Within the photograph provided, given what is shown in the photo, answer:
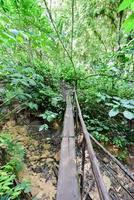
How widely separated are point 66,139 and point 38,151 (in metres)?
1.46

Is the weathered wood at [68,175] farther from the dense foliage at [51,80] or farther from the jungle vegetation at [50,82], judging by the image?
the dense foliage at [51,80]

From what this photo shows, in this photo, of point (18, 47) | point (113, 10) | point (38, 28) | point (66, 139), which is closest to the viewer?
point (66, 139)

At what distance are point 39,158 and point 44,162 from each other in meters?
0.09

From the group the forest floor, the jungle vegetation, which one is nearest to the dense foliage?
the jungle vegetation

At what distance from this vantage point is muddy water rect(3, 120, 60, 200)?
222cm

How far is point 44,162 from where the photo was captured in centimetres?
261

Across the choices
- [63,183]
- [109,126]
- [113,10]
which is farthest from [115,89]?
[113,10]

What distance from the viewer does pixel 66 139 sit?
142 cm

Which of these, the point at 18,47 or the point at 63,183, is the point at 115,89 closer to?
the point at 18,47

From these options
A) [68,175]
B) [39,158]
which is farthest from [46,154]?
[68,175]

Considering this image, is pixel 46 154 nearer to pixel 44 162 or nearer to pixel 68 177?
pixel 44 162

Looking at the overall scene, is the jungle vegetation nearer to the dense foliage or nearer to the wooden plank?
the dense foliage

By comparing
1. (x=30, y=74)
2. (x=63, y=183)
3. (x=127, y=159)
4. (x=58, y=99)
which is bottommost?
(x=127, y=159)

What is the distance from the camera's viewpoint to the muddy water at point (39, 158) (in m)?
2.22
